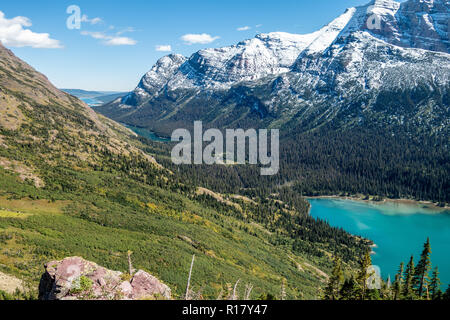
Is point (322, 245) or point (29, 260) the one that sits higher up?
point (29, 260)

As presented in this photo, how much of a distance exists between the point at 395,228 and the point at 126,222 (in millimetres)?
144369

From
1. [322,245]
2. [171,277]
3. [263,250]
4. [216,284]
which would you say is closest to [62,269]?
[171,277]

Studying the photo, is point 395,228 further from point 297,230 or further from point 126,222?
point 126,222

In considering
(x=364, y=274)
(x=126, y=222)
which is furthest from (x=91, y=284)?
(x=126, y=222)

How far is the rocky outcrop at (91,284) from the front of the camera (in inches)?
830

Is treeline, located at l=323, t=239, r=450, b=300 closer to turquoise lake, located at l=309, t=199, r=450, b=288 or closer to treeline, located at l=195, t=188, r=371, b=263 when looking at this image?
turquoise lake, located at l=309, t=199, r=450, b=288

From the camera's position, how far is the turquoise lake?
11862cm

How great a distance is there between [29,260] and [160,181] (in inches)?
3762

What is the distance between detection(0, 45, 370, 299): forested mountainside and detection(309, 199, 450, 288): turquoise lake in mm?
14504

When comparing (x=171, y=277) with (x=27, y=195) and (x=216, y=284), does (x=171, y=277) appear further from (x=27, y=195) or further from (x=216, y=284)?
(x=27, y=195)

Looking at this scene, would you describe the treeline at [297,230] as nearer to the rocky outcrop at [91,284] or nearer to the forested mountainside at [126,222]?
the forested mountainside at [126,222]

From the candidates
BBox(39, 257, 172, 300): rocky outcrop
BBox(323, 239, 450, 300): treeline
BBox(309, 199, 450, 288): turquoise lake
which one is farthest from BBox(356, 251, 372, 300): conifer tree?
BBox(309, 199, 450, 288): turquoise lake
